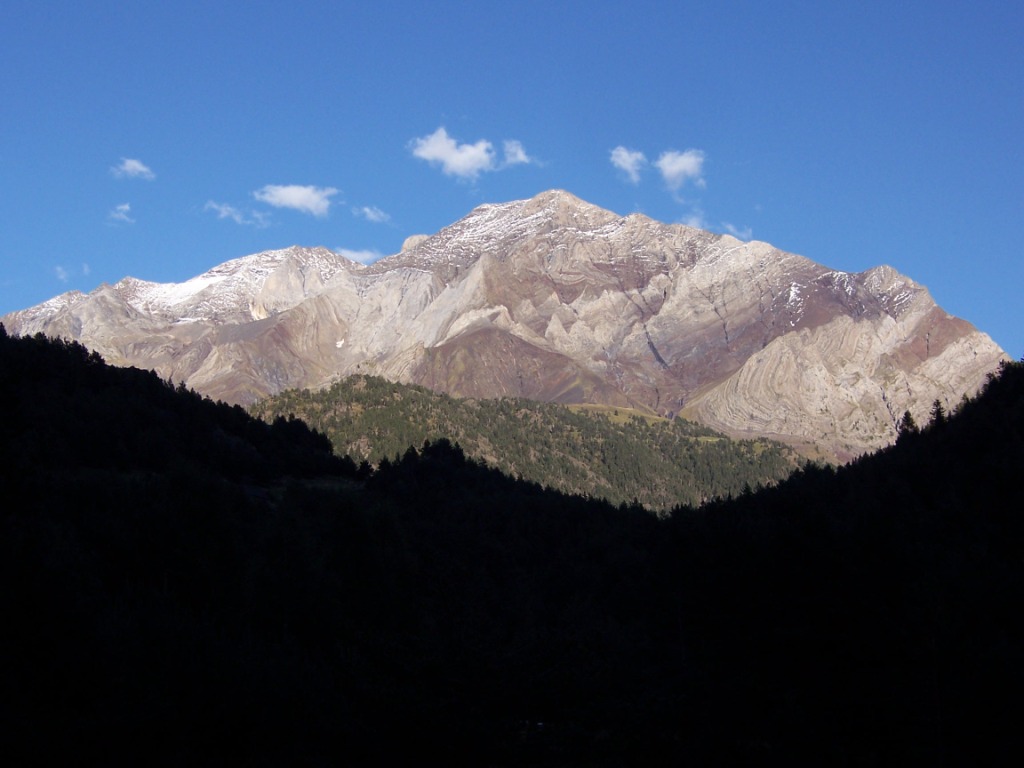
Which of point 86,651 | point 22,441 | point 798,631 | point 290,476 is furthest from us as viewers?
point 290,476

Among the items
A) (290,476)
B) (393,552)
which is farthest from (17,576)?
(290,476)

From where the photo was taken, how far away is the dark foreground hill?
50.5 metres

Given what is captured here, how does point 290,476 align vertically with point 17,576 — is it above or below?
above

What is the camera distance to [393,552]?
113 metres

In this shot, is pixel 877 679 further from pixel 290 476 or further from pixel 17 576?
pixel 290 476

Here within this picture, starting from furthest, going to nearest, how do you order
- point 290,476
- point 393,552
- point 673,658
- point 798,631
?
point 290,476, point 393,552, point 673,658, point 798,631

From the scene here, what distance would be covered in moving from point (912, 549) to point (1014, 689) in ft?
65.9

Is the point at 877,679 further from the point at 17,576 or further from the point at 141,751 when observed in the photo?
the point at 17,576

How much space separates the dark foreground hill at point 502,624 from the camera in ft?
166

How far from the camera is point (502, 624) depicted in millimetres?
116375

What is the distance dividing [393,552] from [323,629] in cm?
2836

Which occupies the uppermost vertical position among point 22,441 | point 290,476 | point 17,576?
point 290,476

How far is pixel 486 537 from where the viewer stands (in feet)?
509

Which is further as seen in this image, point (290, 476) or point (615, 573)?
point (290, 476)
